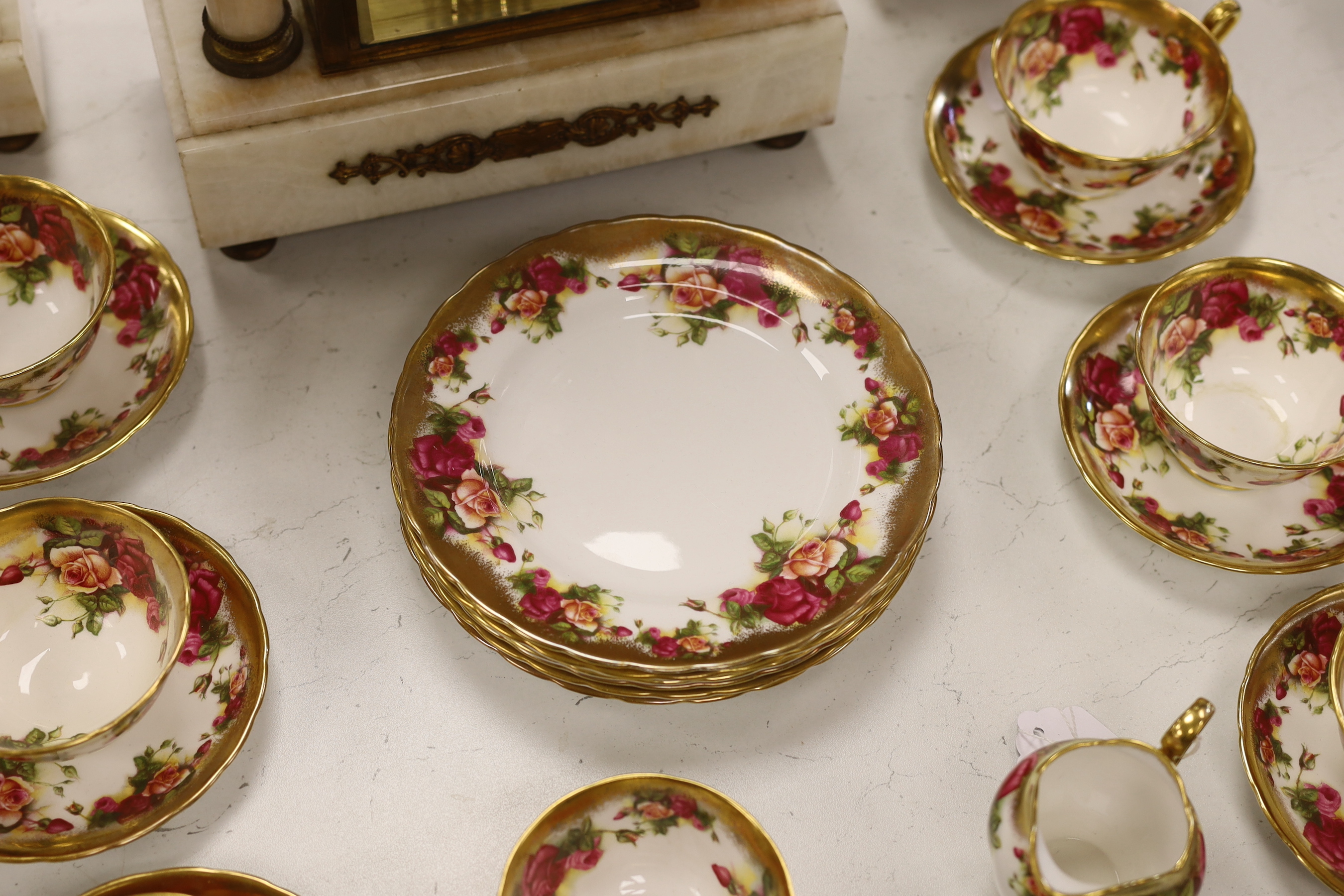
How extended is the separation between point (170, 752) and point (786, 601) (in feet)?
1.50

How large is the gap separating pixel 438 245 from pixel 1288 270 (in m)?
0.75

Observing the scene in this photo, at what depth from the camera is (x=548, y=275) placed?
3.30ft

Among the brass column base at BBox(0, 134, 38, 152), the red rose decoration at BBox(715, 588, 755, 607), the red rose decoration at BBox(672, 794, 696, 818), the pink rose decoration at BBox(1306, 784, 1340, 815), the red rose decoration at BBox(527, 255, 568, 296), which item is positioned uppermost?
the brass column base at BBox(0, 134, 38, 152)

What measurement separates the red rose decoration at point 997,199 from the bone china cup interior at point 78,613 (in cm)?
77

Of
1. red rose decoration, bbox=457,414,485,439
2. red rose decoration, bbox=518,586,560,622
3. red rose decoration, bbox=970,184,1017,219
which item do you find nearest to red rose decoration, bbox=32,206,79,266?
red rose decoration, bbox=457,414,485,439

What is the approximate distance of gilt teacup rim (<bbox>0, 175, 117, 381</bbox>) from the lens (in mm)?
888

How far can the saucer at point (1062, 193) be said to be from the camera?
3.62ft

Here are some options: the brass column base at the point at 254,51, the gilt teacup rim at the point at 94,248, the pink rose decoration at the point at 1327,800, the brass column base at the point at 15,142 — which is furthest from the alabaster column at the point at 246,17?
the pink rose decoration at the point at 1327,800

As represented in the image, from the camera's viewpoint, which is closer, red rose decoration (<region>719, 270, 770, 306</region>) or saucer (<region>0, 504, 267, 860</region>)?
saucer (<region>0, 504, 267, 860</region>)

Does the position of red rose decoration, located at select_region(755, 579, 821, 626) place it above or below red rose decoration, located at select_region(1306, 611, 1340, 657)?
above

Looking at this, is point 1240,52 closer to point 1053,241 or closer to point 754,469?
point 1053,241

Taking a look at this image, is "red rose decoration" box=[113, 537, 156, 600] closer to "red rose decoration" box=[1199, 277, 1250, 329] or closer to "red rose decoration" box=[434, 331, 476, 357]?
"red rose decoration" box=[434, 331, 476, 357]

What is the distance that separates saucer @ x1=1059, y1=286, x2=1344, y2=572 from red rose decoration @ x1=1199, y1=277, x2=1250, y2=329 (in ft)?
0.16

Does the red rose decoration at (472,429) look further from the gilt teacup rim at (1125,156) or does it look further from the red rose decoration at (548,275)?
the gilt teacup rim at (1125,156)
